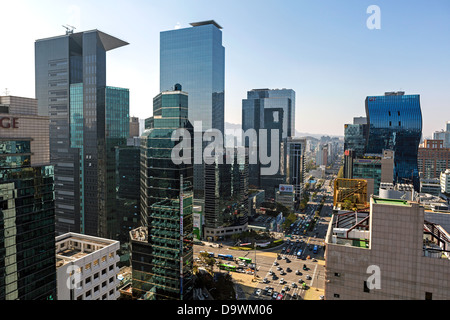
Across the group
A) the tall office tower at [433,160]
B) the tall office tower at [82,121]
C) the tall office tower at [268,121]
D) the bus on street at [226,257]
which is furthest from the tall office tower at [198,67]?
the tall office tower at [433,160]

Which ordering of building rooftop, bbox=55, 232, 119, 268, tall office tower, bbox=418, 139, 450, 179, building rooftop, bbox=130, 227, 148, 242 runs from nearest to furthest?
building rooftop, bbox=55, 232, 119, 268 → building rooftop, bbox=130, 227, 148, 242 → tall office tower, bbox=418, 139, 450, 179

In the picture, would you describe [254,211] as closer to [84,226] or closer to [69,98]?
[84,226]

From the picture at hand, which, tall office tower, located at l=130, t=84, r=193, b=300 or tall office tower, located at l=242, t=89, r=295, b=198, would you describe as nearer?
tall office tower, located at l=130, t=84, r=193, b=300

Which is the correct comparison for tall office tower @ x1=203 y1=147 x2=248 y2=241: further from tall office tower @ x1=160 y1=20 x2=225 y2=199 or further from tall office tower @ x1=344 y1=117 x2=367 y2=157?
tall office tower @ x1=344 y1=117 x2=367 y2=157

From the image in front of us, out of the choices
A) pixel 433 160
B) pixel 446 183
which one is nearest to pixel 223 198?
pixel 446 183

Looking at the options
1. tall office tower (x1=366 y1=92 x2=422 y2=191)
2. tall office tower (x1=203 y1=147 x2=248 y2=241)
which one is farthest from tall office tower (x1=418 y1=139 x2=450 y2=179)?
tall office tower (x1=203 y1=147 x2=248 y2=241)

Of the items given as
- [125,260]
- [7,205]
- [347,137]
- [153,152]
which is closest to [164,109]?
[153,152]
